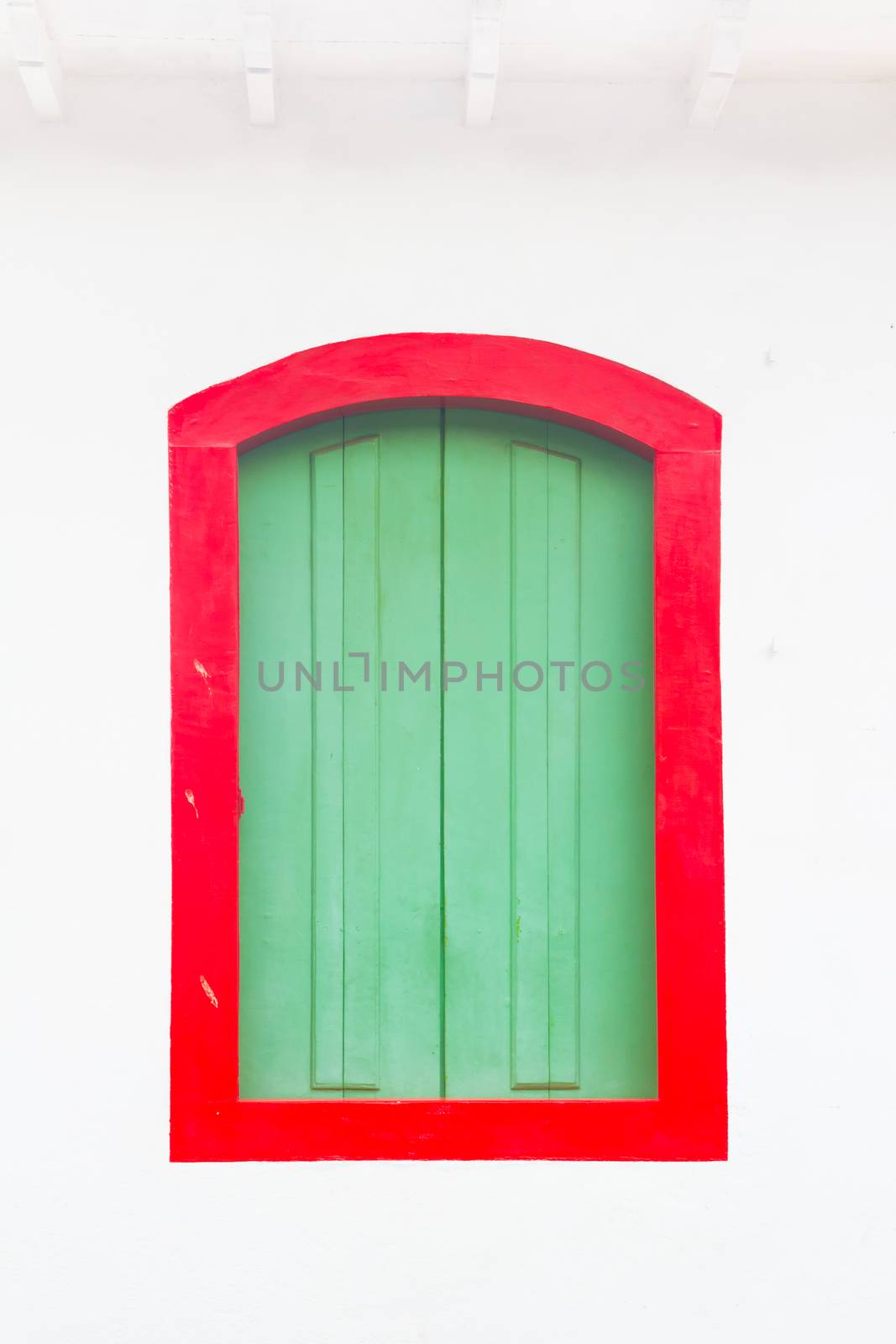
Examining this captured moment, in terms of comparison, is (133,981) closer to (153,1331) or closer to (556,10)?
(153,1331)

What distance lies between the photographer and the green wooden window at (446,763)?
3.07 metres

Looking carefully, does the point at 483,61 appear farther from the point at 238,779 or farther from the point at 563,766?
the point at 238,779

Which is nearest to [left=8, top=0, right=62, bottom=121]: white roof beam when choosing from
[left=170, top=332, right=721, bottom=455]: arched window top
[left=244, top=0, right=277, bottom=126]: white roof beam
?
[left=244, top=0, right=277, bottom=126]: white roof beam

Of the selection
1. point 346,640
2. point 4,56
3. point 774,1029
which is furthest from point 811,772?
point 4,56

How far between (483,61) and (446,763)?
6.38 feet

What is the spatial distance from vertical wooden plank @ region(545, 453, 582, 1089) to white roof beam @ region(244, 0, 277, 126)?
1.27 meters

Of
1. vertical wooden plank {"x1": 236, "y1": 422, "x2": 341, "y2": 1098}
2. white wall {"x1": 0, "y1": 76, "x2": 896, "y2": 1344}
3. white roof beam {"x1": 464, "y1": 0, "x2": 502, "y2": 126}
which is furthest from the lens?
vertical wooden plank {"x1": 236, "y1": 422, "x2": 341, "y2": 1098}

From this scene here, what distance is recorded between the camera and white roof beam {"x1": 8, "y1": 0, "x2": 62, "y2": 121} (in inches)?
110

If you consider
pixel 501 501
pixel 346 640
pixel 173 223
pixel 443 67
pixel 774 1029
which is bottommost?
pixel 774 1029

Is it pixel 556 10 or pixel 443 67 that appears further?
pixel 443 67

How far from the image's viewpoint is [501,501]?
3.14m

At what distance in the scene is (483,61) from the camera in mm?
2838

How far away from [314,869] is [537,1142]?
3.25ft

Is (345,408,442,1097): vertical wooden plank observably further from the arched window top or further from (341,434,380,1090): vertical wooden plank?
the arched window top
